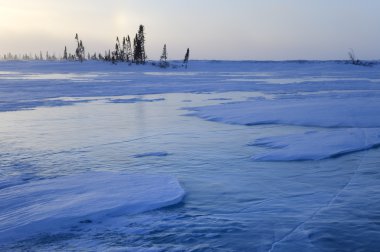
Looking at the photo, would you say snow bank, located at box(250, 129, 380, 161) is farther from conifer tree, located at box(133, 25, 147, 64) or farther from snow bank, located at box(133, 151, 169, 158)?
conifer tree, located at box(133, 25, 147, 64)

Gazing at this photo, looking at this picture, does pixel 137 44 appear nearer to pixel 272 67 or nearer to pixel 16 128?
pixel 272 67

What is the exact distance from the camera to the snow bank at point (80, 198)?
4.55 metres

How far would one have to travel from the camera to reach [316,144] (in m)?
7.89

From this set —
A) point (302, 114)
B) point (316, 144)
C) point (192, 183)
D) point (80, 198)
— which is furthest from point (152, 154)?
point (302, 114)

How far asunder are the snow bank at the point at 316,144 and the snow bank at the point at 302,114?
1.46 meters

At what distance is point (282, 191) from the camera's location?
17.7 ft

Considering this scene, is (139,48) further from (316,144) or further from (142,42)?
(316,144)

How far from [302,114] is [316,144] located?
4.17m

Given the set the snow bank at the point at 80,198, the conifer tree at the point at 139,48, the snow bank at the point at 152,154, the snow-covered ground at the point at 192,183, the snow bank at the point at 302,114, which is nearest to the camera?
the snow-covered ground at the point at 192,183

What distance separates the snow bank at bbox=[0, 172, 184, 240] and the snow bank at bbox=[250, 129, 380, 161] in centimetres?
222

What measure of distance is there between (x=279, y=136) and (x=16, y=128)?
5753 mm

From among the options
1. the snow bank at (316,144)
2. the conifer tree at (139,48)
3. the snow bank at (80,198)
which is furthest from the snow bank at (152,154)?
the conifer tree at (139,48)

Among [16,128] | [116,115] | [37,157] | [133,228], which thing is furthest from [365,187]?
[116,115]

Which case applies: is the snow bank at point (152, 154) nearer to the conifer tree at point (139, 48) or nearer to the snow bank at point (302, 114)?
the snow bank at point (302, 114)
